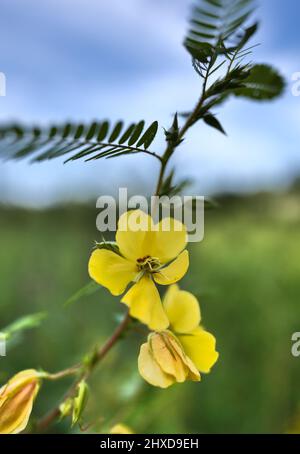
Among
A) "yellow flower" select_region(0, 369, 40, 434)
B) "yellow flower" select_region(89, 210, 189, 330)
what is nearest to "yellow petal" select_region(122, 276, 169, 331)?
"yellow flower" select_region(89, 210, 189, 330)

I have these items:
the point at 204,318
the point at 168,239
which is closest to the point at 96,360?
the point at 168,239

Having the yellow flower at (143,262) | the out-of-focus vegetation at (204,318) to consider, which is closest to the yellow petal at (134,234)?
the yellow flower at (143,262)

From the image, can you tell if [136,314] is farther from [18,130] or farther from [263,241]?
[263,241]

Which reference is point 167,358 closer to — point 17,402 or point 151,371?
point 151,371

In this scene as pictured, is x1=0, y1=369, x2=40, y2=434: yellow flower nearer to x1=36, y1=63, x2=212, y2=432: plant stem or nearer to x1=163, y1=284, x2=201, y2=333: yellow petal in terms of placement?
x1=36, y1=63, x2=212, y2=432: plant stem

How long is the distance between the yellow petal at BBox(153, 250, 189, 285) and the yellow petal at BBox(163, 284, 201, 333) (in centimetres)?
4

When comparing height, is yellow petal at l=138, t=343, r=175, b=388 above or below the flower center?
below

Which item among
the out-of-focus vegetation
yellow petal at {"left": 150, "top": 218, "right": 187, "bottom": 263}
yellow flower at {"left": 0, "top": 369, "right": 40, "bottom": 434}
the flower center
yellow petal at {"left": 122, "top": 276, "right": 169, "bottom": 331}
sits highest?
the out-of-focus vegetation

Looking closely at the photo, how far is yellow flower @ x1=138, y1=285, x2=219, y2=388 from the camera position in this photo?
33 centimetres

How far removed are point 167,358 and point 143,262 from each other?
7 centimetres

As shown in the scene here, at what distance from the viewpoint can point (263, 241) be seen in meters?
2.75

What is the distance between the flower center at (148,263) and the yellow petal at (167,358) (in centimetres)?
5

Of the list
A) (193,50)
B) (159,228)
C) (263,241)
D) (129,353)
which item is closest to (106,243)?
(159,228)

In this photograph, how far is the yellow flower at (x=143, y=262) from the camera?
0.33 m
